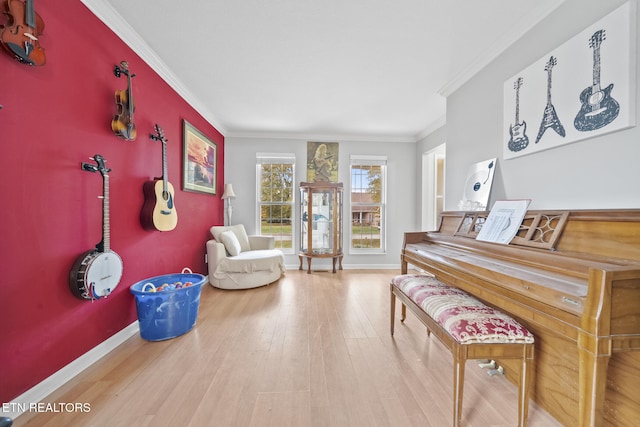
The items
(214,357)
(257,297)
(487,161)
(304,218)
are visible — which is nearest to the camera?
(214,357)

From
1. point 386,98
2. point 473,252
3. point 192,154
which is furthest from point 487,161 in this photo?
point 192,154

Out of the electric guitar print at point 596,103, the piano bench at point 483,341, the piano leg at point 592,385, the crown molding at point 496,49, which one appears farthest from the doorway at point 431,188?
the piano leg at point 592,385

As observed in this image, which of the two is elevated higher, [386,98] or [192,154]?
[386,98]

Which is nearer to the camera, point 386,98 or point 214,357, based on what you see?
point 214,357

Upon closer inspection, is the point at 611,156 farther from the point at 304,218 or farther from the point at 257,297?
the point at 304,218

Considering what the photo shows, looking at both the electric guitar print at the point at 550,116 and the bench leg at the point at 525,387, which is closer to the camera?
the bench leg at the point at 525,387

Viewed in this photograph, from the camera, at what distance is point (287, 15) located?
5.62 ft

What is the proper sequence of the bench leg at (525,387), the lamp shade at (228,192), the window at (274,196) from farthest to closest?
1. the window at (274,196)
2. the lamp shade at (228,192)
3. the bench leg at (525,387)

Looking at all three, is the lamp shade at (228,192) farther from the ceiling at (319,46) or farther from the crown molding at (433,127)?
the crown molding at (433,127)

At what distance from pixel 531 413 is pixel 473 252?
89cm

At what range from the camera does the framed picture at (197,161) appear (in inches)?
115

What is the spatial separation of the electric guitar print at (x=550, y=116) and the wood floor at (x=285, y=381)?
1.63 m

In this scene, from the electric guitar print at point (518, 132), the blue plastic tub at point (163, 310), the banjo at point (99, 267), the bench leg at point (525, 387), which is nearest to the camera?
the bench leg at point (525, 387)

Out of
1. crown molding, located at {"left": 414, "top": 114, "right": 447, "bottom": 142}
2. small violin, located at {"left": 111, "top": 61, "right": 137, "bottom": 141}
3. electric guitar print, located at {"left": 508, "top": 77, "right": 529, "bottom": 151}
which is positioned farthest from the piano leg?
crown molding, located at {"left": 414, "top": 114, "right": 447, "bottom": 142}
